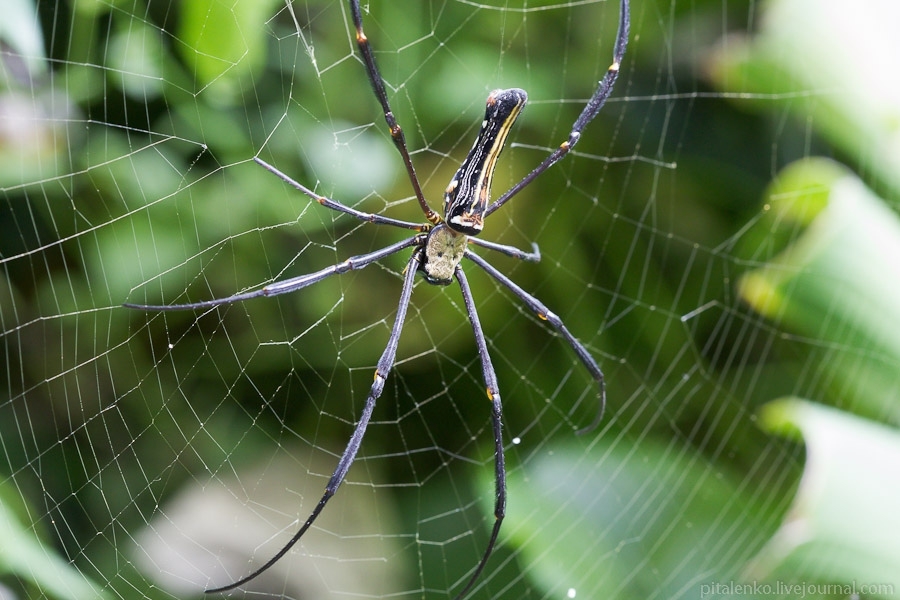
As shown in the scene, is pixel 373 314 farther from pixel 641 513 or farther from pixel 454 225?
pixel 641 513

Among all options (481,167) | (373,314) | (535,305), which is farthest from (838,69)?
(373,314)

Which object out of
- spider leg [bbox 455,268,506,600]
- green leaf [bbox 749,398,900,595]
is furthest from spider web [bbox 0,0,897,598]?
green leaf [bbox 749,398,900,595]

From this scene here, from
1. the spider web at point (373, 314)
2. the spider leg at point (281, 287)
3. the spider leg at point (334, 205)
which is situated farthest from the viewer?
the spider web at point (373, 314)

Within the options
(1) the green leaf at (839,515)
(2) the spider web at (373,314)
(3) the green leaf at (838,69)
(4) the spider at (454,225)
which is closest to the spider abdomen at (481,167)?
(4) the spider at (454,225)

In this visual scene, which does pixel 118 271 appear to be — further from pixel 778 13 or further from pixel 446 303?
pixel 778 13

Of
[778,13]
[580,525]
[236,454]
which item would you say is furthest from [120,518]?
[778,13]

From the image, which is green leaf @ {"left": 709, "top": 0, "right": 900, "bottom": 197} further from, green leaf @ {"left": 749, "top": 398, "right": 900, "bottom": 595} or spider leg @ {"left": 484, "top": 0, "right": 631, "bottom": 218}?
green leaf @ {"left": 749, "top": 398, "right": 900, "bottom": 595}

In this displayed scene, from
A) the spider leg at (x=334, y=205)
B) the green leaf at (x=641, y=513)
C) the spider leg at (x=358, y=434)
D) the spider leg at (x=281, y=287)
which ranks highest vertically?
the spider leg at (x=334, y=205)

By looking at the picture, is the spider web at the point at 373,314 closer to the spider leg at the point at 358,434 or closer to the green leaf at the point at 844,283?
the green leaf at the point at 844,283
